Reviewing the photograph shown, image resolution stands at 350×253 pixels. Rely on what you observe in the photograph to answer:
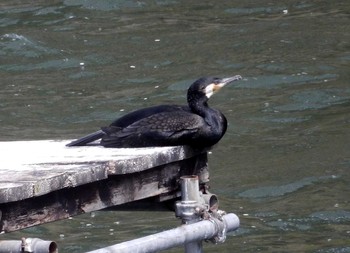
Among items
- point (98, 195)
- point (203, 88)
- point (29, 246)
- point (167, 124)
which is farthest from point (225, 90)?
point (98, 195)

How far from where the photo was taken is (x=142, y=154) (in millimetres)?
5137

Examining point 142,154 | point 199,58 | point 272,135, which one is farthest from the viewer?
point 199,58

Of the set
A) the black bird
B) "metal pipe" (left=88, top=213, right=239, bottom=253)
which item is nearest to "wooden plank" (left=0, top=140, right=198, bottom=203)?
the black bird

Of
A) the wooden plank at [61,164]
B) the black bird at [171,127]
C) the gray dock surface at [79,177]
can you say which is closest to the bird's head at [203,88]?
the black bird at [171,127]

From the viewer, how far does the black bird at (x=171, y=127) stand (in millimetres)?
5691

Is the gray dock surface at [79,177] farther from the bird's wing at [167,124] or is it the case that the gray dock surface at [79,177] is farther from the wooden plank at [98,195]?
the bird's wing at [167,124]

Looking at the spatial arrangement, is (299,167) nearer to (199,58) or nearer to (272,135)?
(272,135)

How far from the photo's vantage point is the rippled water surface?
30.2ft

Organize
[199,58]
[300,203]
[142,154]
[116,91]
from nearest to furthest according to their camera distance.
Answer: [142,154] < [300,203] < [116,91] < [199,58]

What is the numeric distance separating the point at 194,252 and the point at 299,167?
5.40 metres

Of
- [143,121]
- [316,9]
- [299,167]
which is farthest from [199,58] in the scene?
[143,121]

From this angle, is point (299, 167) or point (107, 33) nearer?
point (299, 167)

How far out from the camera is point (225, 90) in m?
12.9

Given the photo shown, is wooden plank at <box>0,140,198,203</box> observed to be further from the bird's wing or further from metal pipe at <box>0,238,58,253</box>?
metal pipe at <box>0,238,58,253</box>
